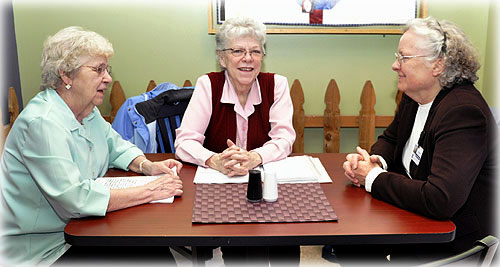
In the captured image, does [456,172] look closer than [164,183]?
Yes

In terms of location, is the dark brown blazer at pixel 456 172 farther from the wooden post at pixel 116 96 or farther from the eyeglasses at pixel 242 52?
the wooden post at pixel 116 96

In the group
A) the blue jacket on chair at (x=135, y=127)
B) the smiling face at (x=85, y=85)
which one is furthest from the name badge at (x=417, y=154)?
the blue jacket on chair at (x=135, y=127)

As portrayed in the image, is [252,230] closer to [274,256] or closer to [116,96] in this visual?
[274,256]

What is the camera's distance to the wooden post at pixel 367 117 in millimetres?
3535

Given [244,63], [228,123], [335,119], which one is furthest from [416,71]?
[335,119]

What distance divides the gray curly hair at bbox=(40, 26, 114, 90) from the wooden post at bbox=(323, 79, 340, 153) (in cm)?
213

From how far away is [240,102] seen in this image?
250 cm

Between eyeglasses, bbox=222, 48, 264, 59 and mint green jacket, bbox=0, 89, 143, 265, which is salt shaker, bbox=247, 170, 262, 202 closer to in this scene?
mint green jacket, bbox=0, 89, 143, 265

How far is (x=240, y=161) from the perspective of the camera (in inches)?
79.8

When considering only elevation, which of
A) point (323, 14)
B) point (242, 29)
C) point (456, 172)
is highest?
point (323, 14)

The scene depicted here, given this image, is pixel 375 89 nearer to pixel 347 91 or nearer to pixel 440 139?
pixel 347 91

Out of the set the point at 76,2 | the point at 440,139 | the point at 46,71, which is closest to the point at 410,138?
the point at 440,139

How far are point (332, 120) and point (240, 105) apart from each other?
4.36 feet

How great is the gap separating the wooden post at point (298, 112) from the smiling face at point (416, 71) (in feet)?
5.27
